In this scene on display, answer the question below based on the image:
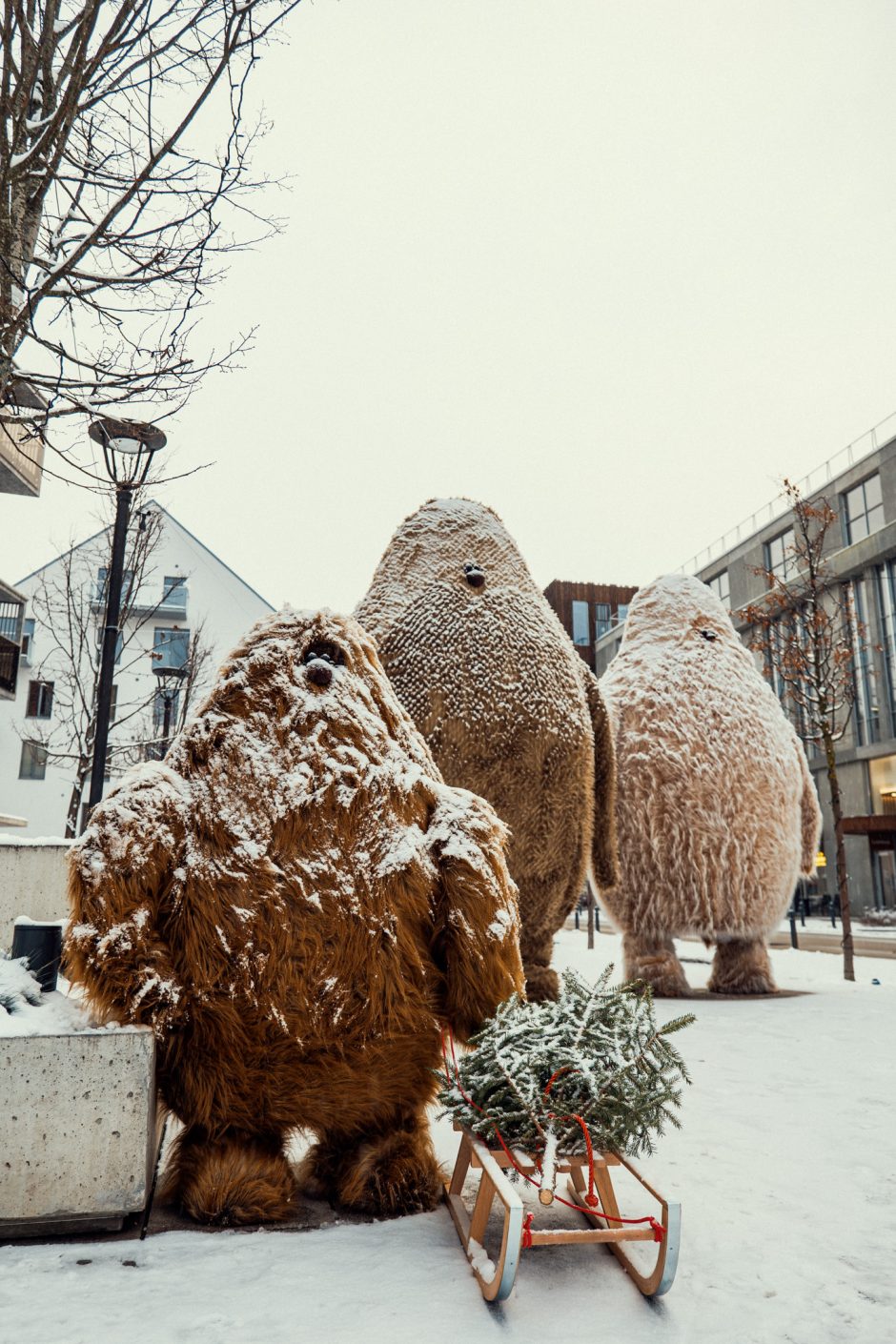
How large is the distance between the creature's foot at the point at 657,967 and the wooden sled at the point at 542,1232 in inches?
193

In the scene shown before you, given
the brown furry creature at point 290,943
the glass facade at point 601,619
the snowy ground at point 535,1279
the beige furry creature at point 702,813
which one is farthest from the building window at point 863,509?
the brown furry creature at point 290,943

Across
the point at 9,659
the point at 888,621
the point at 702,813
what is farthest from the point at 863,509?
the point at 702,813

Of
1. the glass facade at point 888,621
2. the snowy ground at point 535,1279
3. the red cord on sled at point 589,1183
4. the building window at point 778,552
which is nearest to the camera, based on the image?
the snowy ground at point 535,1279

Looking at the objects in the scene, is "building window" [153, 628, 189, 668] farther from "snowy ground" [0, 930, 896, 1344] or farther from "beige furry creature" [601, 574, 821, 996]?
"snowy ground" [0, 930, 896, 1344]

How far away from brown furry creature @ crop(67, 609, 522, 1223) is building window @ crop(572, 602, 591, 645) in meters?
29.4

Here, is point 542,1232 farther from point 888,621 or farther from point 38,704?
point 888,621

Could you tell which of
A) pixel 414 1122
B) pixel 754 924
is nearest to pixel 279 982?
pixel 414 1122

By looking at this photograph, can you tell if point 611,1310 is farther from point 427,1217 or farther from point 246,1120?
point 246,1120

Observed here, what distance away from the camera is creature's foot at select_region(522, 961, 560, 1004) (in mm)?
5301

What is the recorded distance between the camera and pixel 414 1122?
3.02 meters

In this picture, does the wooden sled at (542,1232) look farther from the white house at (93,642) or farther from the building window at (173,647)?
the white house at (93,642)

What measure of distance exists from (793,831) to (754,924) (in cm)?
82

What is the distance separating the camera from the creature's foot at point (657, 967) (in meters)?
7.48

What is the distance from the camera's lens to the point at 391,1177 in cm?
289
